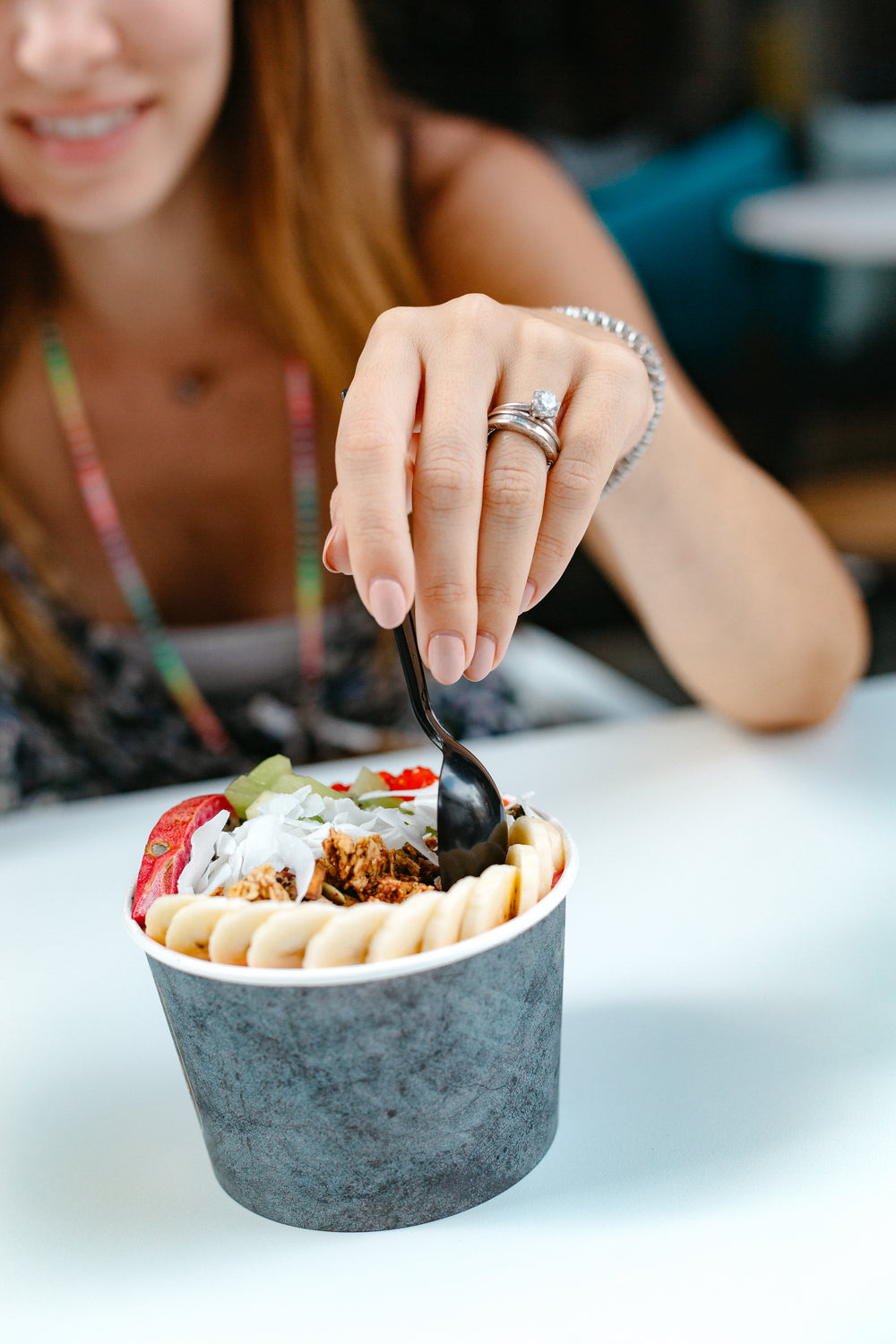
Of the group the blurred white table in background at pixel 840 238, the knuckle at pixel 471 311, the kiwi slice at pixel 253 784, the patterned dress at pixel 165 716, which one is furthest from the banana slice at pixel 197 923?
the blurred white table in background at pixel 840 238

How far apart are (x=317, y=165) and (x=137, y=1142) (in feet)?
3.77

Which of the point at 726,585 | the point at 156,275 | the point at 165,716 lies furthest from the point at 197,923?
the point at 156,275

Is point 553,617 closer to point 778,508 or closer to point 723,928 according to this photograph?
point 778,508

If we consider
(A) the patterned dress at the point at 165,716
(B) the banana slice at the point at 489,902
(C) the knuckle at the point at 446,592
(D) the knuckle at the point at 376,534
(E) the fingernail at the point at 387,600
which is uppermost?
(D) the knuckle at the point at 376,534

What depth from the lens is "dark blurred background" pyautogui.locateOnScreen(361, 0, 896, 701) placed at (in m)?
2.65

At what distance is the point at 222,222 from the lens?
1.48 meters

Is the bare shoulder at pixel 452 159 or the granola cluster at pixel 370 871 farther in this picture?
the bare shoulder at pixel 452 159

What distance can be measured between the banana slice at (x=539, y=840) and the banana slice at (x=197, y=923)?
131mm

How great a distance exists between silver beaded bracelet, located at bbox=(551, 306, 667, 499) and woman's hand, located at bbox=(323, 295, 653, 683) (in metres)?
0.09

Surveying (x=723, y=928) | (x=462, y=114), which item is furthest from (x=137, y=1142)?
(x=462, y=114)

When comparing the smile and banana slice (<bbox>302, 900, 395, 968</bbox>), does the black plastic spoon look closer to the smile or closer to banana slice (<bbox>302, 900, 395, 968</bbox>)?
banana slice (<bbox>302, 900, 395, 968</bbox>)

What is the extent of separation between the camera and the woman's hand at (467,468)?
0.53 metres

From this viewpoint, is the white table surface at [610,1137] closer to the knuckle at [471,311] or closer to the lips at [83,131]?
the knuckle at [471,311]

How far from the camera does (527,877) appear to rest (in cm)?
49
